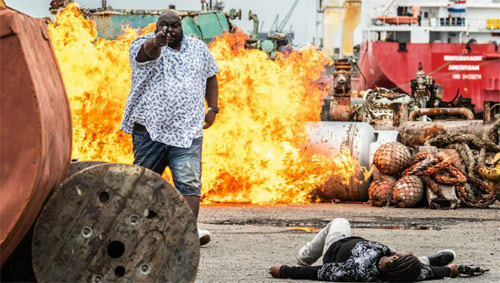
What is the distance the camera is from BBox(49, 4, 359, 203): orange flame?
9844 millimetres

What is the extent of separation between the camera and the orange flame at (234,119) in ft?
32.3

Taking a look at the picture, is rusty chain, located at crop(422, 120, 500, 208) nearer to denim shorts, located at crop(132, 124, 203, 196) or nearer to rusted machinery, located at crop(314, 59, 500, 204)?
rusted machinery, located at crop(314, 59, 500, 204)

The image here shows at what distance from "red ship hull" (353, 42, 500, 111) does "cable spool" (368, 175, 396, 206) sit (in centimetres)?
3581

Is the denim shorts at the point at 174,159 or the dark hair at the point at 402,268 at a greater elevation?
the denim shorts at the point at 174,159

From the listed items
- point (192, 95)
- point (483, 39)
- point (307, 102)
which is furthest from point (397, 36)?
point (192, 95)

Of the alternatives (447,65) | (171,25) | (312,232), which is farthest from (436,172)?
(447,65)

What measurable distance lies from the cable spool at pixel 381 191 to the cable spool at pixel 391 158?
0.50ft

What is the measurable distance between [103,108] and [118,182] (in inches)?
259

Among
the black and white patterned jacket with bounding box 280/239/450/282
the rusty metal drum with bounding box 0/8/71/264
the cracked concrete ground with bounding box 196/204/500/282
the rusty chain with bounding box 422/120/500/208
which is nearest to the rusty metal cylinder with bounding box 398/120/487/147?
the rusty chain with bounding box 422/120/500/208

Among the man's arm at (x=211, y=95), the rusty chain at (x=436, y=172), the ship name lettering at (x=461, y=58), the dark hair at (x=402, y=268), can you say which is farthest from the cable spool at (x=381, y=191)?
→ the ship name lettering at (x=461, y=58)

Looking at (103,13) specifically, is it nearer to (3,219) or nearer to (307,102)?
(307,102)

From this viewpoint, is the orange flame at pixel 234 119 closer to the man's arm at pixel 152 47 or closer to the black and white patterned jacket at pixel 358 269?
the man's arm at pixel 152 47

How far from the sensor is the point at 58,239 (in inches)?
131

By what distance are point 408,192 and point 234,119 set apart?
2282 millimetres
